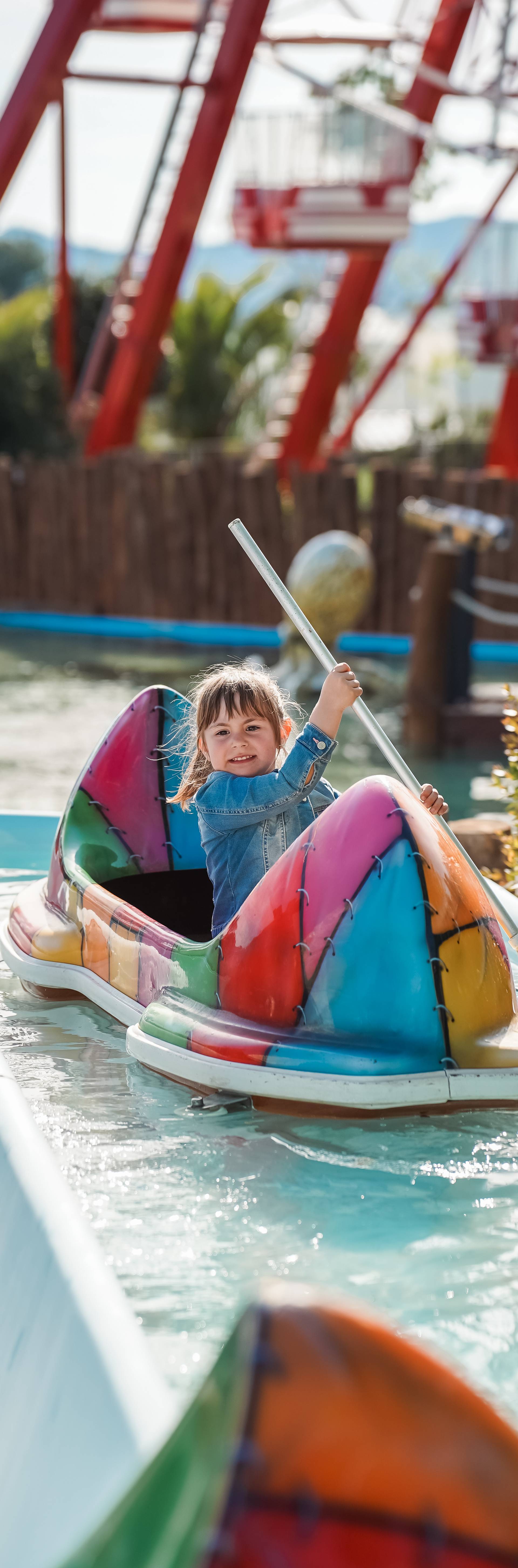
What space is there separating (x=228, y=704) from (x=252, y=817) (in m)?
0.21

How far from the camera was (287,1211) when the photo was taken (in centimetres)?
219

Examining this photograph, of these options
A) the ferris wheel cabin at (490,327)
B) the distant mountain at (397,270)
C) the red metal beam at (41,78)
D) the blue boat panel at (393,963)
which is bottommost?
the blue boat panel at (393,963)

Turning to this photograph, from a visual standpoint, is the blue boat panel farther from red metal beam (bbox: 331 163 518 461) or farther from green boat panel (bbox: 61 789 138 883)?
red metal beam (bbox: 331 163 518 461)

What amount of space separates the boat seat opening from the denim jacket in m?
0.59

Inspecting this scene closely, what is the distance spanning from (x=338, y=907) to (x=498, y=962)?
11.2 inches

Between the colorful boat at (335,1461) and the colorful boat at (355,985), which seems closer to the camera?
the colorful boat at (335,1461)

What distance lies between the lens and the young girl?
2814 mm

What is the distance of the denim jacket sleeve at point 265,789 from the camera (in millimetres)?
2816

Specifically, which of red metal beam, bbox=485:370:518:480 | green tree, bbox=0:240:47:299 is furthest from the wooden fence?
green tree, bbox=0:240:47:299

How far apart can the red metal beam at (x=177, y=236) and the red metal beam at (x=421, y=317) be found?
2.52 meters

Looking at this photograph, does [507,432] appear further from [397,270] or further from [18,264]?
[18,264]

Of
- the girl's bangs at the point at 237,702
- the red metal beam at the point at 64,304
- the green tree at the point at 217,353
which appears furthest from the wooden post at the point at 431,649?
the green tree at the point at 217,353

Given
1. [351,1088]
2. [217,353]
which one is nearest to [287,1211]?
[351,1088]

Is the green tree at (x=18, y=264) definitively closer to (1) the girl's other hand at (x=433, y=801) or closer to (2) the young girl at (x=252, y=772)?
(2) the young girl at (x=252, y=772)
